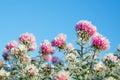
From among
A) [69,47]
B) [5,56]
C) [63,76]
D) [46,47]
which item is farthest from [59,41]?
[5,56]

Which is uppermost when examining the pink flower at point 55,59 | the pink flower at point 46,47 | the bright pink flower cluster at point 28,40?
the bright pink flower cluster at point 28,40

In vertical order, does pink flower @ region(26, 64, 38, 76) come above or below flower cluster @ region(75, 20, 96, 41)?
below

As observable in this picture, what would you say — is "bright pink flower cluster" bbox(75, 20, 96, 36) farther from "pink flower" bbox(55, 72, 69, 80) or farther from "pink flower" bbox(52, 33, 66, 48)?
"pink flower" bbox(55, 72, 69, 80)

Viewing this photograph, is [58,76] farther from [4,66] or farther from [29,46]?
[4,66]

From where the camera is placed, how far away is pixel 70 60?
7441 millimetres

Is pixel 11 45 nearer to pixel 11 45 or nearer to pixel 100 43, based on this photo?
pixel 11 45

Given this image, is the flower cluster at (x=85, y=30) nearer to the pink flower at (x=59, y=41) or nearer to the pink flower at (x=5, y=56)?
the pink flower at (x=59, y=41)

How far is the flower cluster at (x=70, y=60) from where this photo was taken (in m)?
7.23

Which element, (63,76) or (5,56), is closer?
(63,76)

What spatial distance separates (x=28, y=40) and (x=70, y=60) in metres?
1.29

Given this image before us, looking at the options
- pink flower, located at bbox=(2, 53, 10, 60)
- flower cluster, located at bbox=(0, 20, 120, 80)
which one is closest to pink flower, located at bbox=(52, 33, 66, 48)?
flower cluster, located at bbox=(0, 20, 120, 80)

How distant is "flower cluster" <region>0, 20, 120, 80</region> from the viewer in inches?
285

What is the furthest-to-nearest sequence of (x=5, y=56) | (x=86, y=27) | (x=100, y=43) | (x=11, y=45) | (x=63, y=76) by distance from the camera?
1. (x=5, y=56)
2. (x=11, y=45)
3. (x=86, y=27)
4. (x=100, y=43)
5. (x=63, y=76)

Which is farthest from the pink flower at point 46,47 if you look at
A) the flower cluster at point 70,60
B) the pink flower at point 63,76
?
the pink flower at point 63,76
